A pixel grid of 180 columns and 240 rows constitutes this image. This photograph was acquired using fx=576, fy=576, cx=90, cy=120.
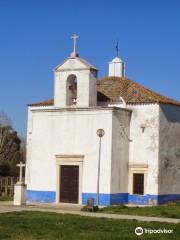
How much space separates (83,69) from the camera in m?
31.9

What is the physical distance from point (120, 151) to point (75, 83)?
5028 millimetres

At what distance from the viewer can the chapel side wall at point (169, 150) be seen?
31.6m

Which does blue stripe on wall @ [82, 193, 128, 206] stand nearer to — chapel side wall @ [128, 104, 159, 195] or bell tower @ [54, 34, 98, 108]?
chapel side wall @ [128, 104, 159, 195]

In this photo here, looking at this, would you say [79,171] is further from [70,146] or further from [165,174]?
[165,174]

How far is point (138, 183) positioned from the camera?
31.8 metres

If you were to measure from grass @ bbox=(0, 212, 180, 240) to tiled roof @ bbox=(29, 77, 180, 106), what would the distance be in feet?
38.4

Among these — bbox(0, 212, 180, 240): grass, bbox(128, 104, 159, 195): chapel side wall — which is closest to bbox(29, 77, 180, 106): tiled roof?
bbox(128, 104, 159, 195): chapel side wall

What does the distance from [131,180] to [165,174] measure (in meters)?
1.91

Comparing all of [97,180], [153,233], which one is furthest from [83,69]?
[153,233]

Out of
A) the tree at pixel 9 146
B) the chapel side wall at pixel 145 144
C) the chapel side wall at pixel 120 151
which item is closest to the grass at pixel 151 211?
the chapel side wall at pixel 120 151

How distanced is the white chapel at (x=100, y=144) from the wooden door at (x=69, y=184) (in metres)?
0.05

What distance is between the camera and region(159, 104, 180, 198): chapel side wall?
3156 centimetres

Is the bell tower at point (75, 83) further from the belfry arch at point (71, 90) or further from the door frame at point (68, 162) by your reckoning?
the door frame at point (68, 162)

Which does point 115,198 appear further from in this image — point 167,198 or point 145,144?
point 145,144
